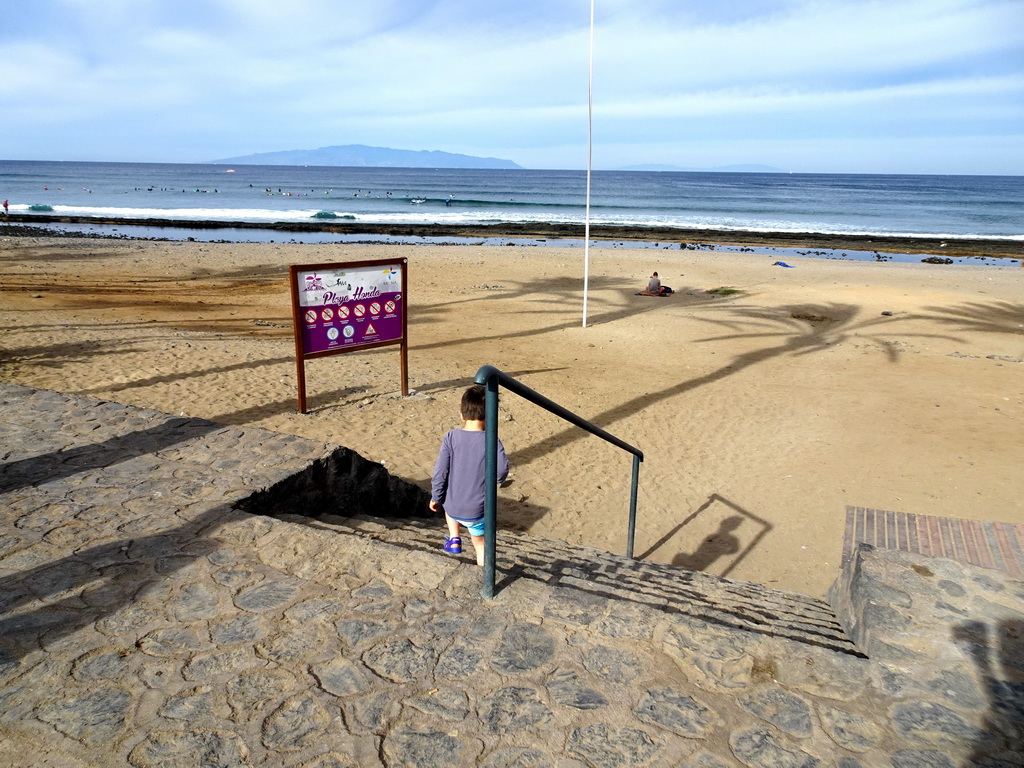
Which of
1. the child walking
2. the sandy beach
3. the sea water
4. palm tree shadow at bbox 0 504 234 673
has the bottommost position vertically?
the sandy beach

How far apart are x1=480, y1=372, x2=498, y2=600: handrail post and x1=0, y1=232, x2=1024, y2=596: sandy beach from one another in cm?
296

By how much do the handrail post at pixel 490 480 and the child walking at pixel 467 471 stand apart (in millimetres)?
681

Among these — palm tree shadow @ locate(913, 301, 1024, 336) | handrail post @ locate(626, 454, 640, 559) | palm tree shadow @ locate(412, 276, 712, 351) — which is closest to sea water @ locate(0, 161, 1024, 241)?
palm tree shadow @ locate(412, 276, 712, 351)

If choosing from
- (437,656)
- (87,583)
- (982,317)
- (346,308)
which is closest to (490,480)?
(437,656)

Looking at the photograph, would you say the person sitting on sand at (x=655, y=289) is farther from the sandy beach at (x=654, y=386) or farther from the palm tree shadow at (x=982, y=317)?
the palm tree shadow at (x=982, y=317)

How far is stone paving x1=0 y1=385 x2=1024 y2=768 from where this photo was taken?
2154 millimetres

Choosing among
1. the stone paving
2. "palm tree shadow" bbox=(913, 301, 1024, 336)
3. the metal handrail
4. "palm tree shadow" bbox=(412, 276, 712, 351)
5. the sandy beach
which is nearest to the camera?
the stone paving

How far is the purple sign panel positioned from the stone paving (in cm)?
431

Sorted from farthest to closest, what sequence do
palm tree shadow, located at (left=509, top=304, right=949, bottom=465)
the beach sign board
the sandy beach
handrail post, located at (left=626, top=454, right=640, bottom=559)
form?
palm tree shadow, located at (left=509, top=304, right=949, bottom=465) < the beach sign board < the sandy beach < handrail post, located at (left=626, top=454, right=640, bottom=559)

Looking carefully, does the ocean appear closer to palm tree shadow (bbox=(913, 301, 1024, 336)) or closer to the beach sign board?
palm tree shadow (bbox=(913, 301, 1024, 336))

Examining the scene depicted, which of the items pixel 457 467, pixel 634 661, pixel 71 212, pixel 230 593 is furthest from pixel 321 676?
pixel 71 212

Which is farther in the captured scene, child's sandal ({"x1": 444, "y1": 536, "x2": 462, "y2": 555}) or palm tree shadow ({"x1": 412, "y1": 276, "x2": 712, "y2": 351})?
palm tree shadow ({"x1": 412, "y1": 276, "x2": 712, "y2": 351})

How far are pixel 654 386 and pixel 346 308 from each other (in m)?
4.62

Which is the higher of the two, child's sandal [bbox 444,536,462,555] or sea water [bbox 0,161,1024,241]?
sea water [bbox 0,161,1024,241]
